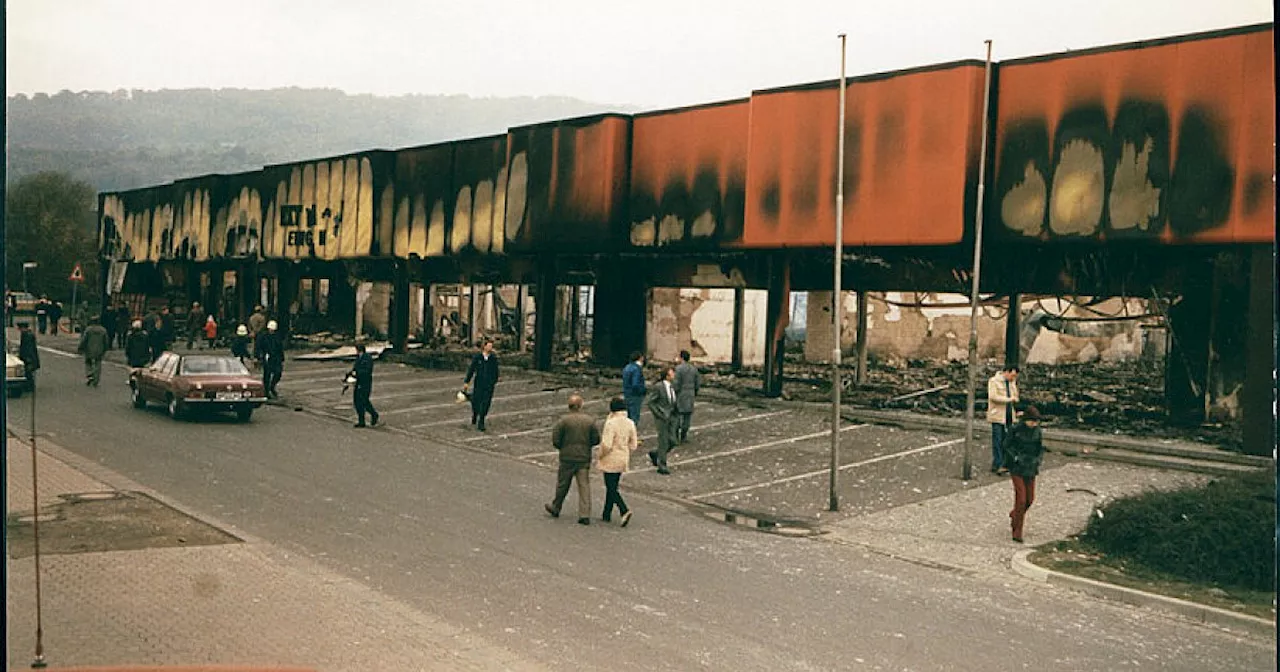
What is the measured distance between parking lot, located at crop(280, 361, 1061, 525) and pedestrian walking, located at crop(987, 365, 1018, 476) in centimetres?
37

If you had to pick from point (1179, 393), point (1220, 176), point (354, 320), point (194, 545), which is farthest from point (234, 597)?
point (354, 320)

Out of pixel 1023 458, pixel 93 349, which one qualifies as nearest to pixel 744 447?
pixel 1023 458

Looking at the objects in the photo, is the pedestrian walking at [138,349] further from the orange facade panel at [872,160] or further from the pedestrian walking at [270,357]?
the orange facade panel at [872,160]

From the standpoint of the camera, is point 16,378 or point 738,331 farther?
point 738,331

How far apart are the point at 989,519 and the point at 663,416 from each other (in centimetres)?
615

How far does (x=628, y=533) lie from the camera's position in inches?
567

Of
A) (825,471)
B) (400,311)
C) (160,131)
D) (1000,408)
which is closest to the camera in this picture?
(1000,408)

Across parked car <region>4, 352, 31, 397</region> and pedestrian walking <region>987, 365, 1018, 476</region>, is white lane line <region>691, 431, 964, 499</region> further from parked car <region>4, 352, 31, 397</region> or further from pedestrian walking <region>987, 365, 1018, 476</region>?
parked car <region>4, 352, 31, 397</region>

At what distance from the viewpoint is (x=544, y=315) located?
1436 inches

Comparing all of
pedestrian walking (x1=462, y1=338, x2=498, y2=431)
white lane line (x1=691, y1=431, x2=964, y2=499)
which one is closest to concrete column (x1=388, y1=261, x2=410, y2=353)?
pedestrian walking (x1=462, y1=338, x2=498, y2=431)

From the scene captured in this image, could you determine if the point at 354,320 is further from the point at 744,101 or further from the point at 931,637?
the point at 931,637

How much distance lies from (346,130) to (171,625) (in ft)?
554

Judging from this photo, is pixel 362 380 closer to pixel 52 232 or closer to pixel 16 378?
pixel 16 378

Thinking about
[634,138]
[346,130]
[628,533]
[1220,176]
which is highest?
[346,130]
